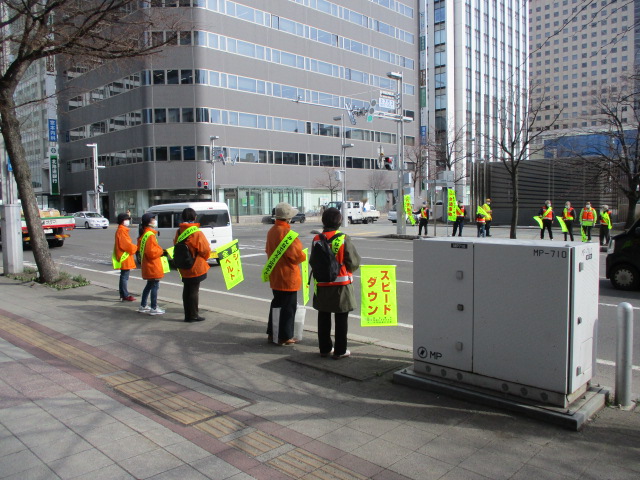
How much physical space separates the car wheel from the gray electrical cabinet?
738cm

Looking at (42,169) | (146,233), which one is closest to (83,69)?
(146,233)

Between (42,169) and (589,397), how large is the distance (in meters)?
80.1

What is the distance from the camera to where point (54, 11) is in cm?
1049

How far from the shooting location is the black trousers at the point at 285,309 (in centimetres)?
623

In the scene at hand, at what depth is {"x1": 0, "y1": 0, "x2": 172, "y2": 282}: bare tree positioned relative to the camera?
32.6ft

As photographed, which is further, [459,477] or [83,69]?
[83,69]

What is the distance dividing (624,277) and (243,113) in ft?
153

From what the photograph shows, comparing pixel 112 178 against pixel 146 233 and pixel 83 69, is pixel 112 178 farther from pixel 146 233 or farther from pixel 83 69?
pixel 146 233

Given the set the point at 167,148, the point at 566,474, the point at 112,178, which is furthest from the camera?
the point at 112,178

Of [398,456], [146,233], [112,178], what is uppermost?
[112,178]

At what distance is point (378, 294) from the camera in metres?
6.14

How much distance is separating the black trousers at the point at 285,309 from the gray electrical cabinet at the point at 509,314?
1.89 meters

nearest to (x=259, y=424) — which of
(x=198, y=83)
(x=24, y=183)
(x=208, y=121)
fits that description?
(x=24, y=183)

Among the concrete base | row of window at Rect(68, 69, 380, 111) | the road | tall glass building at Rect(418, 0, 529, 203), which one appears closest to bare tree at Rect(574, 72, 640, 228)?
the road
